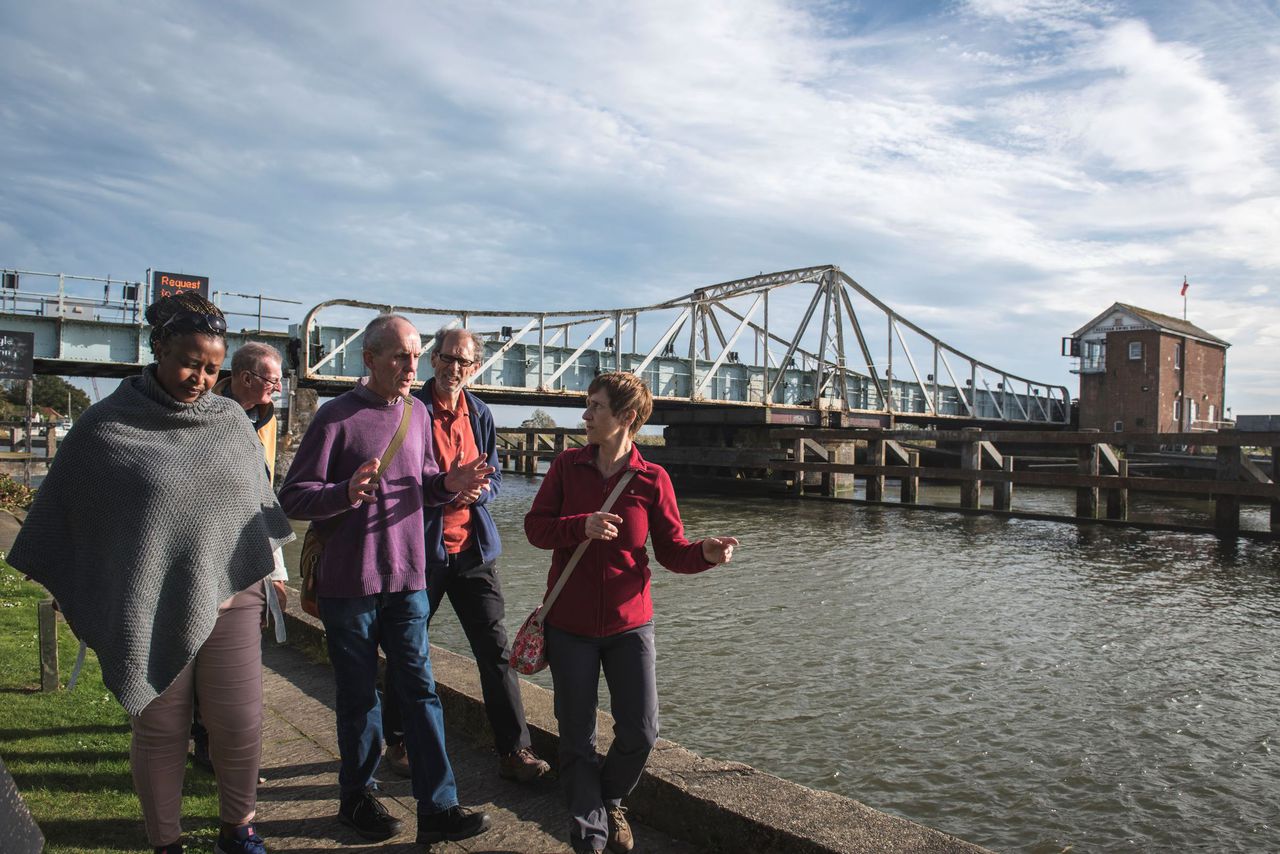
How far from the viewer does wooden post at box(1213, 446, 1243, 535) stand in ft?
53.9

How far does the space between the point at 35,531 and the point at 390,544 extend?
3.51ft

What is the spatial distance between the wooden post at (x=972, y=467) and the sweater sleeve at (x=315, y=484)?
19.7 meters

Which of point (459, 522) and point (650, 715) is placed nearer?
point (650, 715)

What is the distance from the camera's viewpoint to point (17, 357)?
59.4 ft

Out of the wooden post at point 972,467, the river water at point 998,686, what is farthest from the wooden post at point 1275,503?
the wooden post at point 972,467

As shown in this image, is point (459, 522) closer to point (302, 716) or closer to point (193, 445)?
point (193, 445)

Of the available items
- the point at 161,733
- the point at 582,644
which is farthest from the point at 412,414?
the point at 161,733

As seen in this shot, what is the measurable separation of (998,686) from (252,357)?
18.1 ft

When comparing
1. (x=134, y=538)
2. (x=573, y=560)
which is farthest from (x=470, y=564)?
(x=134, y=538)

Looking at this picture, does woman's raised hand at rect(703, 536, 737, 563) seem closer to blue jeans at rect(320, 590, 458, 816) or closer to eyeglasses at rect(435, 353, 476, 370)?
blue jeans at rect(320, 590, 458, 816)

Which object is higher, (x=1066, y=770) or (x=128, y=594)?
(x=128, y=594)

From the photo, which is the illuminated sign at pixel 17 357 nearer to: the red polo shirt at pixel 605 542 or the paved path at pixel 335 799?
the paved path at pixel 335 799

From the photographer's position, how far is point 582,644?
316cm

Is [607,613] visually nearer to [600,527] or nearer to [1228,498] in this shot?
[600,527]
